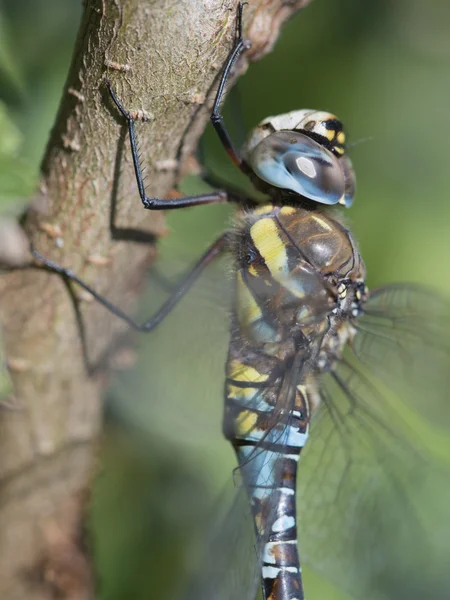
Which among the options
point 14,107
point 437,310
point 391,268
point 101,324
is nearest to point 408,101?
point 391,268

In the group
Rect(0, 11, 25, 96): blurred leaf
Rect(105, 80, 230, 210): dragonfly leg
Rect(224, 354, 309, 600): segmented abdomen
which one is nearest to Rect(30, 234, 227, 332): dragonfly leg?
Rect(105, 80, 230, 210): dragonfly leg

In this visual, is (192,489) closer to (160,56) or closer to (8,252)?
(8,252)

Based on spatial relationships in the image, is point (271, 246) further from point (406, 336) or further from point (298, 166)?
point (406, 336)

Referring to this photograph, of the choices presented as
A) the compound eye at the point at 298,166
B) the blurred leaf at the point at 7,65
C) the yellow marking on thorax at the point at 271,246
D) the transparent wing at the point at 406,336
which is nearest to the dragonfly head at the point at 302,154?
the compound eye at the point at 298,166

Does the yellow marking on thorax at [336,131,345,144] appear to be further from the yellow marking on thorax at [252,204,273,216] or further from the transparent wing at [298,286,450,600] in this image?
the transparent wing at [298,286,450,600]

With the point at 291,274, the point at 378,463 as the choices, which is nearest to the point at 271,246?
the point at 291,274

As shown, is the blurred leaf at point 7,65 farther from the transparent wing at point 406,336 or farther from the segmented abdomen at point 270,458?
the transparent wing at point 406,336
